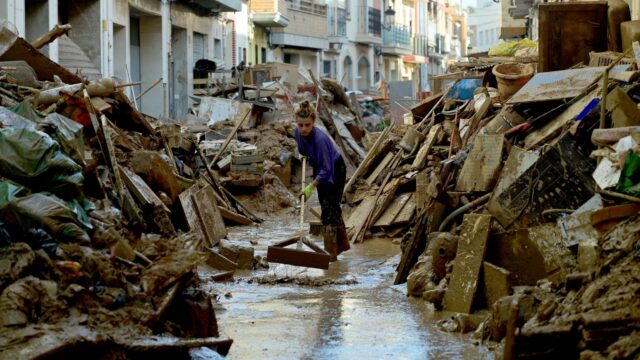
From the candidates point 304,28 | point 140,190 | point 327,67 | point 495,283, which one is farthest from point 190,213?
point 327,67

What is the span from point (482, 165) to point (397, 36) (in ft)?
193

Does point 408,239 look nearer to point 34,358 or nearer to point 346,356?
point 346,356

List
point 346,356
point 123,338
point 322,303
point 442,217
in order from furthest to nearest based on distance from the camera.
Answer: point 442,217 → point 322,303 → point 346,356 → point 123,338

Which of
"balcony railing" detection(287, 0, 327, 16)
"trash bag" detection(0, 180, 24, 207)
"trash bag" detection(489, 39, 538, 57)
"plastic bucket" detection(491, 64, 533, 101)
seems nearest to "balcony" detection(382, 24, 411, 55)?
"balcony railing" detection(287, 0, 327, 16)

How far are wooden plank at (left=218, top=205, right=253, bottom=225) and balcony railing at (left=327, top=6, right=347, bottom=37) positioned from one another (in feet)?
126

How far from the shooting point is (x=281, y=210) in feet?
55.2

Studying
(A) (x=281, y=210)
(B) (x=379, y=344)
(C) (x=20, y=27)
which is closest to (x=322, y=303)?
(B) (x=379, y=344)

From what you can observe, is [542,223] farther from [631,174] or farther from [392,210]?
[392,210]

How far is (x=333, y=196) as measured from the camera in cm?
1027

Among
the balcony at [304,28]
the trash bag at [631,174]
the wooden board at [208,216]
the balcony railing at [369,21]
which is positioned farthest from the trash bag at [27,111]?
the balcony railing at [369,21]

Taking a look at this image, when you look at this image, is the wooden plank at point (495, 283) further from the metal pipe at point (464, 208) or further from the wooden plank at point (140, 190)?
the wooden plank at point (140, 190)

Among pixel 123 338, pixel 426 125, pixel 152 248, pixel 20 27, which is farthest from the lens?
pixel 20 27

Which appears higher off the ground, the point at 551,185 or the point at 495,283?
the point at 551,185

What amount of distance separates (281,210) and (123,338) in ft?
37.0
